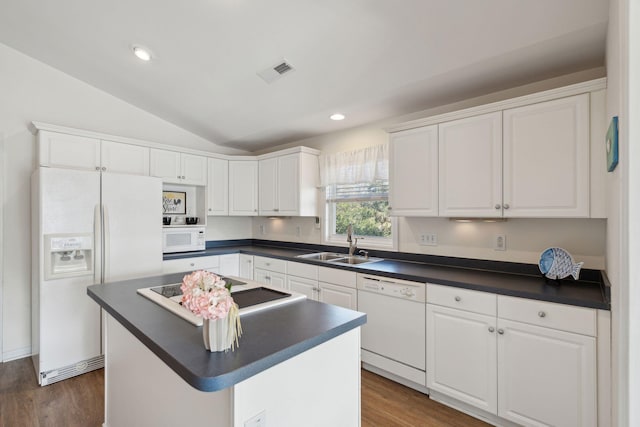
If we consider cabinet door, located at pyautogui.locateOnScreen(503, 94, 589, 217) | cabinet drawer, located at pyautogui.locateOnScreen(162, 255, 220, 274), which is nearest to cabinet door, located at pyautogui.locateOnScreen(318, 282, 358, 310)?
cabinet door, located at pyautogui.locateOnScreen(503, 94, 589, 217)

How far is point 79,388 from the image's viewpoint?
259cm

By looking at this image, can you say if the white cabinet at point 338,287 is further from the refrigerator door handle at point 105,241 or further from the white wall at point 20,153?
the white wall at point 20,153

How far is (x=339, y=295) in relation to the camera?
2.92m

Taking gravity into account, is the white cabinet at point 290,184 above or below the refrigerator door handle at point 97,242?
above

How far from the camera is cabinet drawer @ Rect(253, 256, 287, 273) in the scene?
352 centimetres

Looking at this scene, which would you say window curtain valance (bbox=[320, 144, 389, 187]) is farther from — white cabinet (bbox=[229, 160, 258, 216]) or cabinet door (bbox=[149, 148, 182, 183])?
cabinet door (bbox=[149, 148, 182, 183])

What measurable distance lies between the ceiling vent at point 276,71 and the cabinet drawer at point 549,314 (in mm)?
2309

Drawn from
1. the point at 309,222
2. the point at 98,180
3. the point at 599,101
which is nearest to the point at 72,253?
the point at 98,180

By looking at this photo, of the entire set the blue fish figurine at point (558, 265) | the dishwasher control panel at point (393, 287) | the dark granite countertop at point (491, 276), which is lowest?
the dishwasher control panel at point (393, 287)

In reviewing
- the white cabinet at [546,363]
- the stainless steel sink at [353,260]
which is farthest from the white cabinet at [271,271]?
the white cabinet at [546,363]

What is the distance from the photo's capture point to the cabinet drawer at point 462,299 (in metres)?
2.03

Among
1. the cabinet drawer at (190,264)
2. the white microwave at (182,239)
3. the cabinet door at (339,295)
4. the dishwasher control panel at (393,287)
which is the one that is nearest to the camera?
the dishwasher control panel at (393,287)

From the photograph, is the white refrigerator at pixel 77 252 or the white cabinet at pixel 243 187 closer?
the white refrigerator at pixel 77 252

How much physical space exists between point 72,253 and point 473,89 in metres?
3.66
